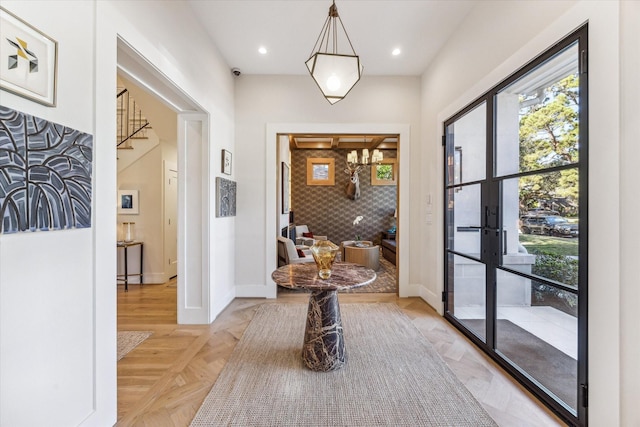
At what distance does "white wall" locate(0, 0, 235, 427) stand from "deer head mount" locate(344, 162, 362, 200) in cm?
571

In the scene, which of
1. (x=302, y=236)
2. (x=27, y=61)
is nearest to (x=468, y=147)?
(x=27, y=61)

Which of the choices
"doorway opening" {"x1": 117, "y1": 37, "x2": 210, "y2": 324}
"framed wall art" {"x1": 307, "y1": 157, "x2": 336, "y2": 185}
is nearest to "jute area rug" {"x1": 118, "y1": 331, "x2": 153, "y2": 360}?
"doorway opening" {"x1": 117, "y1": 37, "x2": 210, "y2": 324}

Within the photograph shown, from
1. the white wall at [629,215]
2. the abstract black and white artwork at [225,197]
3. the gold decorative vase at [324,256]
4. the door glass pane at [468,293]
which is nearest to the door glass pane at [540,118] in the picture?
the white wall at [629,215]

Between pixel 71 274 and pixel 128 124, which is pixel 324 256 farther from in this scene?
pixel 128 124

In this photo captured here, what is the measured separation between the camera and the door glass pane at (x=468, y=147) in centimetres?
260

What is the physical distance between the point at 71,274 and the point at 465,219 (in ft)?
10.3

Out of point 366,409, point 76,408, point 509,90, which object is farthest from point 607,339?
point 76,408

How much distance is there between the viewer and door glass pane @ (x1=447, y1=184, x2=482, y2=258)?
2660mm

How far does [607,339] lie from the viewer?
4.64 feet

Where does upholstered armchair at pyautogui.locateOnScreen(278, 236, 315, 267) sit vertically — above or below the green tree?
below

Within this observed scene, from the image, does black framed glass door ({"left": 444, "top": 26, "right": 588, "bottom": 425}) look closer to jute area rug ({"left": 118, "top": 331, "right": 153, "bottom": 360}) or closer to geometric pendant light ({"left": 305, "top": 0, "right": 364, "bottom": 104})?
geometric pendant light ({"left": 305, "top": 0, "right": 364, "bottom": 104})

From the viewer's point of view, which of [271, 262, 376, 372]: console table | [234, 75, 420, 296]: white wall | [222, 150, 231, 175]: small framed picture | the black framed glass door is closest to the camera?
the black framed glass door

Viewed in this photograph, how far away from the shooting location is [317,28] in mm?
2938

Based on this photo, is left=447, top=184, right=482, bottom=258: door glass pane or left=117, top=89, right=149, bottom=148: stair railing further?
left=117, top=89, right=149, bottom=148: stair railing
